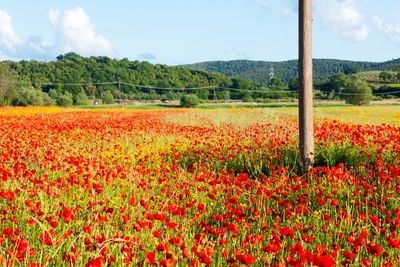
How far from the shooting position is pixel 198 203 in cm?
342

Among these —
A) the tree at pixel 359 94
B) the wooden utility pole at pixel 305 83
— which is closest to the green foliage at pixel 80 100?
the tree at pixel 359 94

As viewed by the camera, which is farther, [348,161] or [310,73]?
[348,161]

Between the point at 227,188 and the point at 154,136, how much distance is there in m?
4.88

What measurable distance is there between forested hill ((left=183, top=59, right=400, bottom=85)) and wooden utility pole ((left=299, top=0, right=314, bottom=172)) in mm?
112992

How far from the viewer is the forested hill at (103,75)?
6194 centimetres

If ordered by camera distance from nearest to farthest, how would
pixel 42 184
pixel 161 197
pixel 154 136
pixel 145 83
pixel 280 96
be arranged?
1. pixel 42 184
2. pixel 161 197
3. pixel 154 136
4. pixel 280 96
5. pixel 145 83

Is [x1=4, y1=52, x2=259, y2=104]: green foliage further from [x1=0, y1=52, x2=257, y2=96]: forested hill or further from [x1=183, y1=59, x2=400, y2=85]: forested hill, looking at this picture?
A: [x1=183, y1=59, x2=400, y2=85]: forested hill

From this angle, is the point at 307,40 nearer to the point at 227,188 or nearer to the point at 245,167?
the point at 245,167

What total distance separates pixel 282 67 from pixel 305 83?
479ft

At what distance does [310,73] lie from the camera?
4.68 metres

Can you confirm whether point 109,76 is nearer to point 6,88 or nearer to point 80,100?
point 80,100

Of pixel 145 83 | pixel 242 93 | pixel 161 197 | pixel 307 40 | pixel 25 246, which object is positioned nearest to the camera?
pixel 25 246

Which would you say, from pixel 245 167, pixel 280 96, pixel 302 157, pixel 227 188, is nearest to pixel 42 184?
pixel 227 188

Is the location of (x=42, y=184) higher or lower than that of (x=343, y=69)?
lower
